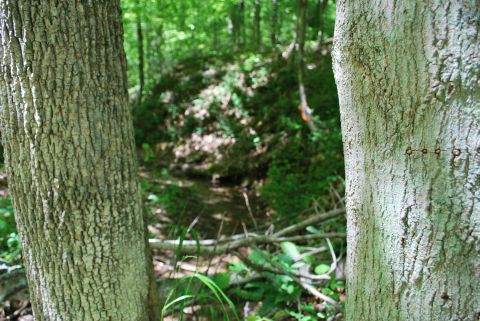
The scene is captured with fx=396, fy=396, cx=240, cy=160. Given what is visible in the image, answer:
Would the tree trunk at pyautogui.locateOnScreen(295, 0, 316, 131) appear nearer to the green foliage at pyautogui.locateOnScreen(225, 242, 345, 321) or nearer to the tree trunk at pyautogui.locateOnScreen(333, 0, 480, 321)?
the green foliage at pyautogui.locateOnScreen(225, 242, 345, 321)

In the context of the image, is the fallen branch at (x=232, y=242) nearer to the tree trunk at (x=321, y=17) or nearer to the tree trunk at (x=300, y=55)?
the tree trunk at (x=300, y=55)

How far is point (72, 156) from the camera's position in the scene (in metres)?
1.69

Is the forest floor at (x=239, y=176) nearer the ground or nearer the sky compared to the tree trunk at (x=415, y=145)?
nearer the ground

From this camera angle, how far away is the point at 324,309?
2785mm

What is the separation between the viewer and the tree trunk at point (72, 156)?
5.22 ft

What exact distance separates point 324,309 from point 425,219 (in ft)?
6.05

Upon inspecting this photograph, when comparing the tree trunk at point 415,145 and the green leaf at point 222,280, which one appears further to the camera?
the green leaf at point 222,280

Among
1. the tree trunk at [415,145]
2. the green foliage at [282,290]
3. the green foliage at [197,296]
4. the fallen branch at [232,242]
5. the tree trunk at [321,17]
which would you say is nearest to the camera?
the tree trunk at [415,145]

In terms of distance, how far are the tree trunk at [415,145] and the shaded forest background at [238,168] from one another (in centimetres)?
81

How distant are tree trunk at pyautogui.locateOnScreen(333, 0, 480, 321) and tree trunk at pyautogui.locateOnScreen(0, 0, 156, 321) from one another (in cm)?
101

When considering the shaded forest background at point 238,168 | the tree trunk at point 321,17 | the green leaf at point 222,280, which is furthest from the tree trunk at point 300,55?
the green leaf at point 222,280

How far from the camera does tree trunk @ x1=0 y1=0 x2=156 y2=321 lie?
62.6 inches

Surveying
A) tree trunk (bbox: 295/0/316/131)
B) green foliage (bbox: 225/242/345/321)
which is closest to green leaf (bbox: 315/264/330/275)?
green foliage (bbox: 225/242/345/321)

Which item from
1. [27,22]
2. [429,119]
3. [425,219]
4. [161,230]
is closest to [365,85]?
[429,119]
